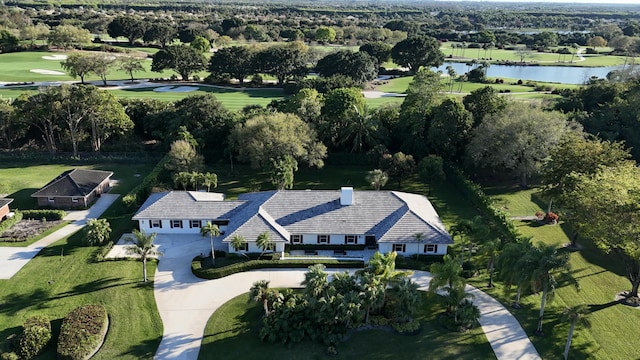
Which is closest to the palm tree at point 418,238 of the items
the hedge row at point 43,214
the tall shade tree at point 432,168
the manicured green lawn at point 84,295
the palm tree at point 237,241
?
the tall shade tree at point 432,168

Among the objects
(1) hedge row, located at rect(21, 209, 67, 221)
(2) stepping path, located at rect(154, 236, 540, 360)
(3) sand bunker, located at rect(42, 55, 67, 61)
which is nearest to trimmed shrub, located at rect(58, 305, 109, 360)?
(2) stepping path, located at rect(154, 236, 540, 360)

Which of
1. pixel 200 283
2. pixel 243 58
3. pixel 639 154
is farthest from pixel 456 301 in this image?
pixel 243 58

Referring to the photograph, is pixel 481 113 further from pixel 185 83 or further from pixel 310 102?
pixel 185 83

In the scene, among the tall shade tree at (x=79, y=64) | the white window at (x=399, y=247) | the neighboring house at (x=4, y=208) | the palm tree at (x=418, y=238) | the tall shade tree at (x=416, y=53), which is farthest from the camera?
the tall shade tree at (x=416, y=53)

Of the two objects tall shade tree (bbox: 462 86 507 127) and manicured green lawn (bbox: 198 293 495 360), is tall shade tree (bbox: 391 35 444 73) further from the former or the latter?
manicured green lawn (bbox: 198 293 495 360)

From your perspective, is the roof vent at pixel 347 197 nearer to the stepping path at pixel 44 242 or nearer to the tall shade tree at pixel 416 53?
the stepping path at pixel 44 242
